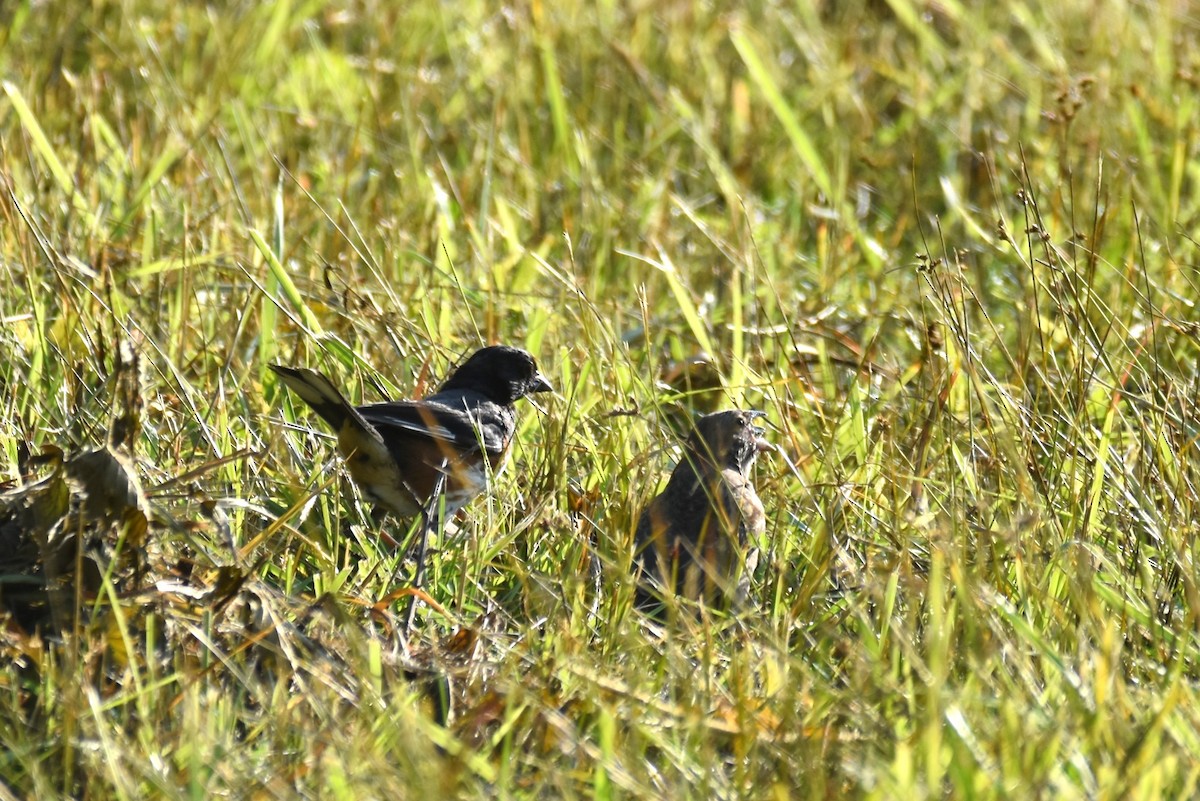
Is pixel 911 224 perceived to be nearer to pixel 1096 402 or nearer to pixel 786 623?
pixel 1096 402

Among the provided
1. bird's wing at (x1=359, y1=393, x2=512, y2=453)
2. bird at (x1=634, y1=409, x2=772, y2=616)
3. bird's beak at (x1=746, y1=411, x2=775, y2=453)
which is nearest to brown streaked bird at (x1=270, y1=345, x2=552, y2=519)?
bird's wing at (x1=359, y1=393, x2=512, y2=453)

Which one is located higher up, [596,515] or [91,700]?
[91,700]

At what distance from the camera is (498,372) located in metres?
4.55

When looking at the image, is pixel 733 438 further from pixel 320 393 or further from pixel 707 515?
pixel 320 393

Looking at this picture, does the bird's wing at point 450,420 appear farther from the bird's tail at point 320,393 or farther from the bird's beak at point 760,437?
the bird's beak at point 760,437

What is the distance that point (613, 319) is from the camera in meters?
5.19

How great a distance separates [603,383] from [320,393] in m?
1.00

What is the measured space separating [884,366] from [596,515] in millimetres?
1454

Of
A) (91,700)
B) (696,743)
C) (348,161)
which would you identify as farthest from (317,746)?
(348,161)

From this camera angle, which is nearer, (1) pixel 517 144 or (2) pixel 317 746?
(2) pixel 317 746

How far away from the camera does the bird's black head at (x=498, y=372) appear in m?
4.51

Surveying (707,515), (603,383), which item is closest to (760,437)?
(603,383)

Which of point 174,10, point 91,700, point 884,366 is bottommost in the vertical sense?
point 884,366

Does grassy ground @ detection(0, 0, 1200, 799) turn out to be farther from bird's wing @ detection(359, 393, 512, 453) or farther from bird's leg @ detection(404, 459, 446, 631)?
bird's wing @ detection(359, 393, 512, 453)
